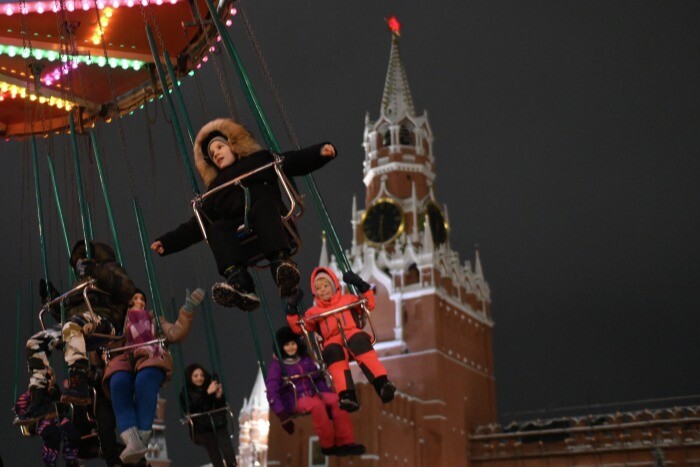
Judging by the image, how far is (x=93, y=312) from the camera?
24.6 ft

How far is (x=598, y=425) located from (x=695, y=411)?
4020mm

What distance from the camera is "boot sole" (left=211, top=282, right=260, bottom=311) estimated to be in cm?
589

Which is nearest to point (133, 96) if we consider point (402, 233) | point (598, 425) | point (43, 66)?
point (43, 66)

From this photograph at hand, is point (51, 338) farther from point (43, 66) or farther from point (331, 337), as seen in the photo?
point (43, 66)

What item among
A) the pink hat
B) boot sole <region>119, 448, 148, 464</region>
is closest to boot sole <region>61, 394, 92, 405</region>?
boot sole <region>119, 448, 148, 464</region>

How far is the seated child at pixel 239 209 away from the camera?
6.02 metres

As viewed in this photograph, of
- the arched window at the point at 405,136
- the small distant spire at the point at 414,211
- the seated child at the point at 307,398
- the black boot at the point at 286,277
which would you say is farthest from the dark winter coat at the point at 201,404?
the arched window at the point at 405,136

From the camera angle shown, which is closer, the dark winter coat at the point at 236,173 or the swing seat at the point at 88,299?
the dark winter coat at the point at 236,173

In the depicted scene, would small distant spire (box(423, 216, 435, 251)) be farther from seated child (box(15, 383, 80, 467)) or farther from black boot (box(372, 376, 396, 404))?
black boot (box(372, 376, 396, 404))

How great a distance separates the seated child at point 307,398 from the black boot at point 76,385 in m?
2.24

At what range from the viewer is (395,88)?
50.3m

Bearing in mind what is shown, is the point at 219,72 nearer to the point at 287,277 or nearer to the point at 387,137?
the point at 287,277

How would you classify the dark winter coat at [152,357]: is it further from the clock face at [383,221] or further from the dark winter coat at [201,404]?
the clock face at [383,221]

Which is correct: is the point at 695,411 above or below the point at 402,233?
below
